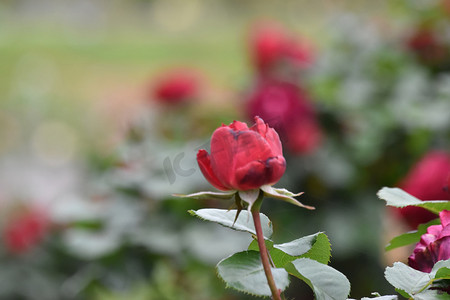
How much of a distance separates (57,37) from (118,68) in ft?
3.20

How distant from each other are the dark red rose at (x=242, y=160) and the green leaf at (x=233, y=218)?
0.02 meters

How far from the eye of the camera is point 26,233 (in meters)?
1.16

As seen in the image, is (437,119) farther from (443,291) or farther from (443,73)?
(443,291)

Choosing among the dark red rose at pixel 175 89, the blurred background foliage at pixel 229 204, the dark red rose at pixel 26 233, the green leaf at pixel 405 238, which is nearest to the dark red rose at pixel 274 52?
the blurred background foliage at pixel 229 204

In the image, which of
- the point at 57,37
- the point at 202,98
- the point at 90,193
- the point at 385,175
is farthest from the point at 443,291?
the point at 57,37

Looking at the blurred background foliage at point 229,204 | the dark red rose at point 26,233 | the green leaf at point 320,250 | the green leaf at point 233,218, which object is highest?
the green leaf at point 233,218

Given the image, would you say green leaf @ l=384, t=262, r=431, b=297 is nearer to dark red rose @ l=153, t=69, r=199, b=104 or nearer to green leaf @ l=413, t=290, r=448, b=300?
green leaf @ l=413, t=290, r=448, b=300

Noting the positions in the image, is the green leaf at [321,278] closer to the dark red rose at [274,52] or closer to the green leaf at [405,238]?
the green leaf at [405,238]

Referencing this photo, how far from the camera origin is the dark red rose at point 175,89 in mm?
1257

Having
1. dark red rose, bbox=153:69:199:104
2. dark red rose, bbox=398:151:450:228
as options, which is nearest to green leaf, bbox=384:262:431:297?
dark red rose, bbox=398:151:450:228

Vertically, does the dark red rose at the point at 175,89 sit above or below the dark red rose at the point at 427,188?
below

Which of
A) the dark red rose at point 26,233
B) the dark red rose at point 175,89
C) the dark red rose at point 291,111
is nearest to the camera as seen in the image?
the dark red rose at point 291,111

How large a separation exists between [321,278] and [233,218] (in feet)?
0.17

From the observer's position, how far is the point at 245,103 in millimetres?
1095
